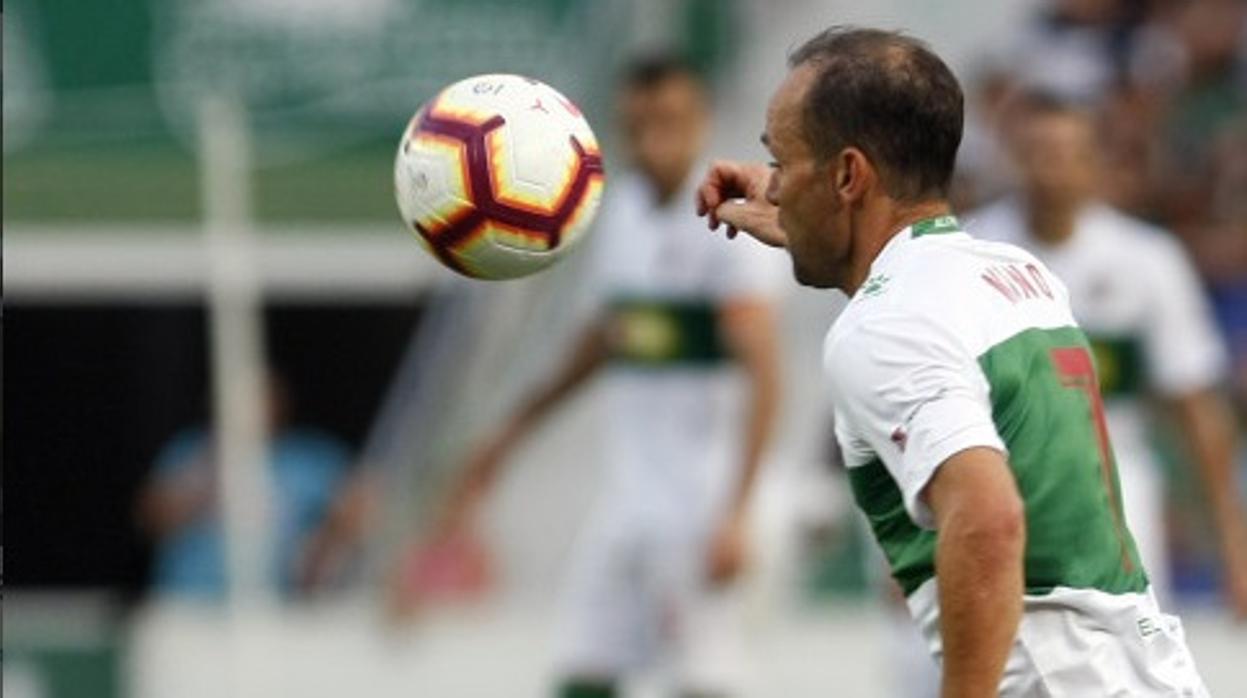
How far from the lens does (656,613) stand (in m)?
11.0

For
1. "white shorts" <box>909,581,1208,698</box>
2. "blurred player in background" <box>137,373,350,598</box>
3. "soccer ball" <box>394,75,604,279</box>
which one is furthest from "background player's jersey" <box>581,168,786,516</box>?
"white shorts" <box>909,581,1208,698</box>

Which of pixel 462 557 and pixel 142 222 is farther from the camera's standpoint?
pixel 142 222

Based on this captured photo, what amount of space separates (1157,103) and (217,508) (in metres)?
4.41

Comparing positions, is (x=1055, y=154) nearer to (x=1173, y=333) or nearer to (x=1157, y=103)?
(x=1173, y=333)

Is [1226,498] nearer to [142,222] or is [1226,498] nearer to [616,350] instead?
[616,350]

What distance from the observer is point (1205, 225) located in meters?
13.7

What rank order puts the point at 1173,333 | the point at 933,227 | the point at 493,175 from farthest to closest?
the point at 1173,333, the point at 493,175, the point at 933,227

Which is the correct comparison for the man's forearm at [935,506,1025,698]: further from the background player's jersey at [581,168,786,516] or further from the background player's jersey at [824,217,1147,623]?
the background player's jersey at [581,168,786,516]

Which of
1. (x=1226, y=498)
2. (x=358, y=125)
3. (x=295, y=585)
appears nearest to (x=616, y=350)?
(x=1226, y=498)

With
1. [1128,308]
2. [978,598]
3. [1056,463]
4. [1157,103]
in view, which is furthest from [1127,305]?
[978,598]

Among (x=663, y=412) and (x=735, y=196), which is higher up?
(x=663, y=412)

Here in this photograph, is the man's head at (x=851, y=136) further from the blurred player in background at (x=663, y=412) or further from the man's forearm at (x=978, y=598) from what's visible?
the blurred player in background at (x=663, y=412)

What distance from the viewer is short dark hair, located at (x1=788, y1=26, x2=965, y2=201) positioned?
5.65 metres

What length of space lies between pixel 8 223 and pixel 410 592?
11.2 feet
